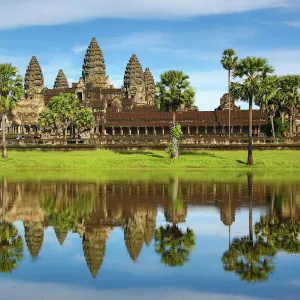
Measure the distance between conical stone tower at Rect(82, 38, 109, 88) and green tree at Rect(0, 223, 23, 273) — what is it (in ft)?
520

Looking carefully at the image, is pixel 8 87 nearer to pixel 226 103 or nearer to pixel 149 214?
pixel 149 214

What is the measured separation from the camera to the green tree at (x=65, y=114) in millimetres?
116312

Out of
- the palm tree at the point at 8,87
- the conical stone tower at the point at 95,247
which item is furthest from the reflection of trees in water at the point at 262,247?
the palm tree at the point at 8,87

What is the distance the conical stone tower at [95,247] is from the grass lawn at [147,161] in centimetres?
3613

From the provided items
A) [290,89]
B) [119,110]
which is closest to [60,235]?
[290,89]

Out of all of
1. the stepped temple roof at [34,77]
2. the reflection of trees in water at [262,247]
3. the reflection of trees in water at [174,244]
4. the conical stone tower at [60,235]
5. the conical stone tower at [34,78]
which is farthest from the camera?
the stepped temple roof at [34,77]

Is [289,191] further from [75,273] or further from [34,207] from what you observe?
[75,273]

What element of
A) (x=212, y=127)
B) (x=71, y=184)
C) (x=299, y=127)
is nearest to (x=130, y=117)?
(x=212, y=127)

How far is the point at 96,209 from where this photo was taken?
1159 inches

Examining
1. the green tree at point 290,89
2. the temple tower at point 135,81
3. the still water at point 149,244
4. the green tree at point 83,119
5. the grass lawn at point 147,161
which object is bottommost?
the still water at point 149,244

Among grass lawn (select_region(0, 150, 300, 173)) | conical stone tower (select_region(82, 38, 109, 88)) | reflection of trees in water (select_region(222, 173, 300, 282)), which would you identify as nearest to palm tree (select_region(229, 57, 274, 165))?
grass lawn (select_region(0, 150, 300, 173))

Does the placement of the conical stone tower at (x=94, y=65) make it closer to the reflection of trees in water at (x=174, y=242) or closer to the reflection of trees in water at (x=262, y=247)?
the reflection of trees in water at (x=174, y=242)

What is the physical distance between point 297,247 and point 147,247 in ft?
16.2

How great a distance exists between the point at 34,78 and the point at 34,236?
176963 millimetres
